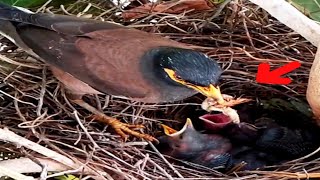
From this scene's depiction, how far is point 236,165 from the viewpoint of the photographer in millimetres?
1621

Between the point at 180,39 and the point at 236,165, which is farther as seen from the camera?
the point at 180,39

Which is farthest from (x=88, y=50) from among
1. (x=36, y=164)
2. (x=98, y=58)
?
(x=36, y=164)

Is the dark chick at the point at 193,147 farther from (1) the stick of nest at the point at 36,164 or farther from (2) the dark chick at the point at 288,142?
(1) the stick of nest at the point at 36,164

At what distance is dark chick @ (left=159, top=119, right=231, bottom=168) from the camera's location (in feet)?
5.28

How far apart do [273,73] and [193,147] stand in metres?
0.28

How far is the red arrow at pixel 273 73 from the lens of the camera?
1.58m

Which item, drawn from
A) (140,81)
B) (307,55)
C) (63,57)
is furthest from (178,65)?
(307,55)

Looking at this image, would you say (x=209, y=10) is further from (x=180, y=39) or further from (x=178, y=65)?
(x=178, y=65)

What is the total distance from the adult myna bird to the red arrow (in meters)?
0.15

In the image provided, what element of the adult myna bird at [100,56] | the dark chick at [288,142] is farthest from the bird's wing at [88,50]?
the dark chick at [288,142]

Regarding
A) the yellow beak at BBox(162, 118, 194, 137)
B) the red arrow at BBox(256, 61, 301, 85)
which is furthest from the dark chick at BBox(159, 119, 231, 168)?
the red arrow at BBox(256, 61, 301, 85)

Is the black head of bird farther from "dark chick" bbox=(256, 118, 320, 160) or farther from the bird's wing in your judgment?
"dark chick" bbox=(256, 118, 320, 160)

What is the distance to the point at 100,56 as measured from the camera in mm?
1550

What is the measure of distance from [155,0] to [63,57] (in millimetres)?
484
